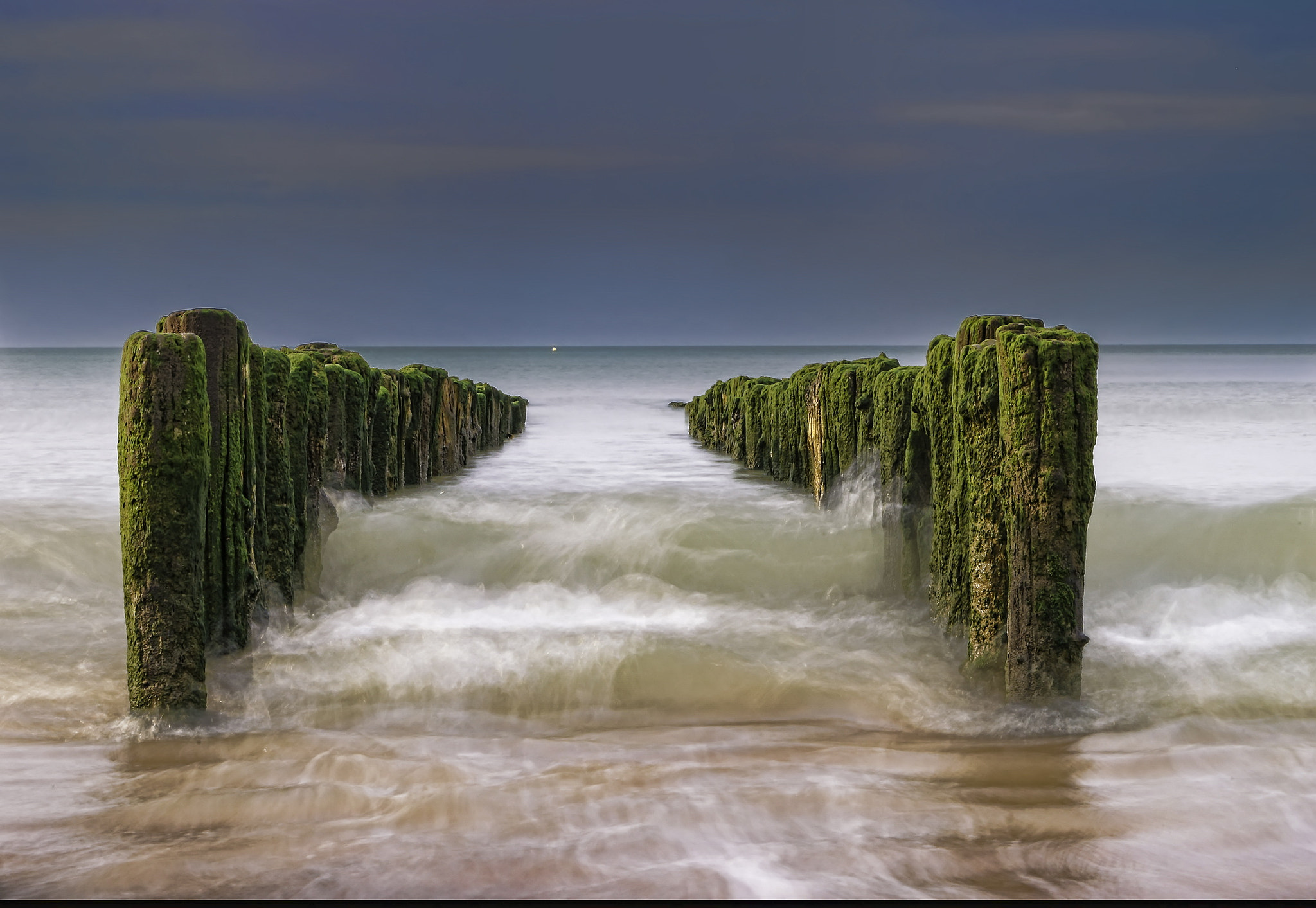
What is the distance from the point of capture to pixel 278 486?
17.6 feet

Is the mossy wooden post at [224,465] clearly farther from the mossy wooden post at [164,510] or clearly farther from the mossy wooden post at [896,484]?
the mossy wooden post at [896,484]

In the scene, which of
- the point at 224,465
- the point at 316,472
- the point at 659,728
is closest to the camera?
the point at 224,465

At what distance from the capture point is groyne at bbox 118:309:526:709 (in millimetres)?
3943

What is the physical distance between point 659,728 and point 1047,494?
1938mm

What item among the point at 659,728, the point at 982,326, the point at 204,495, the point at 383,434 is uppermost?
the point at 982,326

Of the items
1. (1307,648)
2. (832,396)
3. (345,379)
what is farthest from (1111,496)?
(345,379)

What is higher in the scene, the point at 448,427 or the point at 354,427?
the point at 354,427

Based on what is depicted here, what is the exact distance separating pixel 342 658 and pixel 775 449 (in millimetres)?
7434

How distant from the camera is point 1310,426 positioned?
19.1 meters

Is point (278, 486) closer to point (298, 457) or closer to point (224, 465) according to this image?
point (298, 457)

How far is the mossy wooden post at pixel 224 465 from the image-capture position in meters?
4.32

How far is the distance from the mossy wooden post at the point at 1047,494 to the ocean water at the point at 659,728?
230 mm

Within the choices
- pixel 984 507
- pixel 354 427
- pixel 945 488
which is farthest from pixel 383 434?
pixel 984 507

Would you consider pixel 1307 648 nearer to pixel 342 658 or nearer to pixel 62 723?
pixel 342 658
